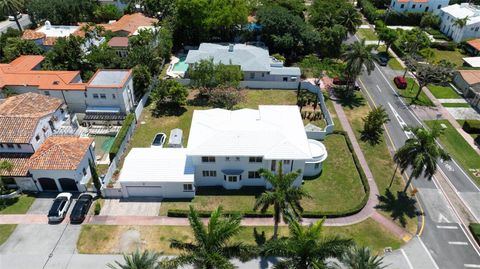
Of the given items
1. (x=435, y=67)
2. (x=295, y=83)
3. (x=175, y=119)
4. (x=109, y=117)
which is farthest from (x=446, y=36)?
(x=109, y=117)

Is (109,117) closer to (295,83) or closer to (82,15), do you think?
(295,83)

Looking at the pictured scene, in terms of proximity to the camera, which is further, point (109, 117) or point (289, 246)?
point (109, 117)

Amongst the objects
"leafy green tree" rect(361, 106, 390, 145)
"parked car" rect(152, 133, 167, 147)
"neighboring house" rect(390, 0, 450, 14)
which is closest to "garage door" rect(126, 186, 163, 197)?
"parked car" rect(152, 133, 167, 147)

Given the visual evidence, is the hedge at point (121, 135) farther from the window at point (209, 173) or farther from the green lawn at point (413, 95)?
the green lawn at point (413, 95)

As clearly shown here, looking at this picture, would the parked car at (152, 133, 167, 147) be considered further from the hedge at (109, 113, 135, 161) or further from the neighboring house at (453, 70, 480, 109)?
the neighboring house at (453, 70, 480, 109)

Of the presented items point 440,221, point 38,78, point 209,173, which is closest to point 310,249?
point 209,173

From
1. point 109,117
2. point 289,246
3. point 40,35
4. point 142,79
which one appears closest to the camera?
point 289,246
